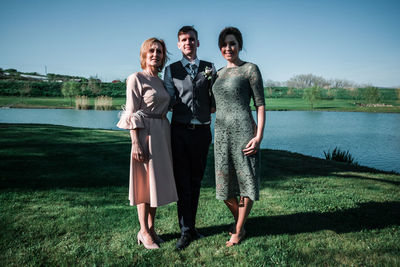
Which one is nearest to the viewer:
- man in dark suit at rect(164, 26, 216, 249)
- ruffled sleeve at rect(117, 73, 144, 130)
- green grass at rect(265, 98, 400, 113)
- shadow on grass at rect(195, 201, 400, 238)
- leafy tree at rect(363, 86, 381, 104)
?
ruffled sleeve at rect(117, 73, 144, 130)

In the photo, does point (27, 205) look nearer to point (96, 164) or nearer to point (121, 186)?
point (121, 186)

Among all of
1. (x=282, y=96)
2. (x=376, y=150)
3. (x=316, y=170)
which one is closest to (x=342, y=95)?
(x=282, y=96)

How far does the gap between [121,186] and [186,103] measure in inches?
134

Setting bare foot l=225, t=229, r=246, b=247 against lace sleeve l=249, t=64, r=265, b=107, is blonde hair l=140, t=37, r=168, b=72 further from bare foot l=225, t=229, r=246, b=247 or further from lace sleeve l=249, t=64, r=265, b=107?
bare foot l=225, t=229, r=246, b=247

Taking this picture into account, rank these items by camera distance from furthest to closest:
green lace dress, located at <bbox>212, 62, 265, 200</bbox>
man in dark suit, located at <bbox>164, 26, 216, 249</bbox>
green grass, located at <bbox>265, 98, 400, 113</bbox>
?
1. green grass, located at <bbox>265, 98, 400, 113</bbox>
2. man in dark suit, located at <bbox>164, 26, 216, 249</bbox>
3. green lace dress, located at <bbox>212, 62, 265, 200</bbox>

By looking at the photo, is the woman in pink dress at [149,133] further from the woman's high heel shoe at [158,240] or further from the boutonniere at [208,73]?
the boutonniere at [208,73]

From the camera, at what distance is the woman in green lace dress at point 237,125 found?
2809 millimetres

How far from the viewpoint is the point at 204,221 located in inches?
148

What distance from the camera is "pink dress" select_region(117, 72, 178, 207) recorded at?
8.98 ft

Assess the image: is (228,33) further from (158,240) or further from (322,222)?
(322,222)

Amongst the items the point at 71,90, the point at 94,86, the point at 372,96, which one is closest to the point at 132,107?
the point at 71,90

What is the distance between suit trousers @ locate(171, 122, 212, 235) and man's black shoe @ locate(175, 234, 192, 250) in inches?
2.1

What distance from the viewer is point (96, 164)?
287 inches

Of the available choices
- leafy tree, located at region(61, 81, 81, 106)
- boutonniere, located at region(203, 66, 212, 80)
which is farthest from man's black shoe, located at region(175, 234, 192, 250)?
leafy tree, located at region(61, 81, 81, 106)
